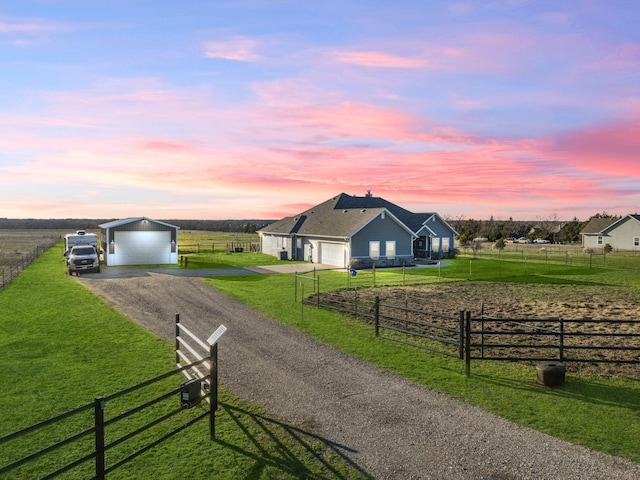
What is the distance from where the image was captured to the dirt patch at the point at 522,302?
63.3 ft

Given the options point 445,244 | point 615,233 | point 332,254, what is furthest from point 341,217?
point 615,233

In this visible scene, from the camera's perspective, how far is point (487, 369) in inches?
539

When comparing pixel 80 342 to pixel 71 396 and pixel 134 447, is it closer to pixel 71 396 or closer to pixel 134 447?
pixel 71 396

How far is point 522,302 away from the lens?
993 inches

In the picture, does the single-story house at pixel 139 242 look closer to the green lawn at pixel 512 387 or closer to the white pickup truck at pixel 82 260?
the white pickup truck at pixel 82 260

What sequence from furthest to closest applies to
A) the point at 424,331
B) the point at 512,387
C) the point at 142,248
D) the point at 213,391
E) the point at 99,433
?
1. the point at 142,248
2. the point at 424,331
3. the point at 512,387
4. the point at 213,391
5. the point at 99,433

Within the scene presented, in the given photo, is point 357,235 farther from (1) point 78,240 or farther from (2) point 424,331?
(1) point 78,240

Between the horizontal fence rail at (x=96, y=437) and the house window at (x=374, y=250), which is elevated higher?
the house window at (x=374, y=250)

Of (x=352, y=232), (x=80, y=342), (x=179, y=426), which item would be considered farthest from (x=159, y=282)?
(x=179, y=426)

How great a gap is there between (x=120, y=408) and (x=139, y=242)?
3679 cm

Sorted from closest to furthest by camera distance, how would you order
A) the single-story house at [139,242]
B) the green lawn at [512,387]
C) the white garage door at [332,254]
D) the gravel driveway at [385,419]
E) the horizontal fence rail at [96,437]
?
1. the horizontal fence rail at [96,437]
2. the gravel driveway at [385,419]
3. the green lawn at [512,387]
4. the single-story house at [139,242]
5. the white garage door at [332,254]

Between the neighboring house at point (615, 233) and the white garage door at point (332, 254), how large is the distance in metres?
60.6

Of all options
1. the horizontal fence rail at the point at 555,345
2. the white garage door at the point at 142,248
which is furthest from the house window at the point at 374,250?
the horizontal fence rail at the point at 555,345

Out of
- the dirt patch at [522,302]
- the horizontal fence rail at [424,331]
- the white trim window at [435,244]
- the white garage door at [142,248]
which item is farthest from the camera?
the white trim window at [435,244]
